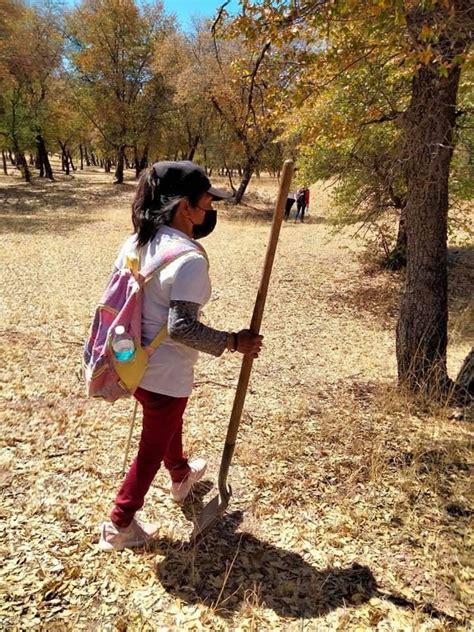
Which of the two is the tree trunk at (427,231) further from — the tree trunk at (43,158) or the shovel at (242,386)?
the tree trunk at (43,158)

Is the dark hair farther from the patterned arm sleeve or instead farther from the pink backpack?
the patterned arm sleeve

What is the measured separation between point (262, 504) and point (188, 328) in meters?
1.68

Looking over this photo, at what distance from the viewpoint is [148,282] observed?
6.78 ft

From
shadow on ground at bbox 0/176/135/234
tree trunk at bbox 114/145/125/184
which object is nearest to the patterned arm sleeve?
shadow on ground at bbox 0/176/135/234

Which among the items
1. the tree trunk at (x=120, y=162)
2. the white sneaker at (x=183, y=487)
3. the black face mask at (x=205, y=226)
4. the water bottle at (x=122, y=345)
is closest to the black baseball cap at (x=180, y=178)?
the black face mask at (x=205, y=226)

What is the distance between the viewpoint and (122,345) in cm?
206

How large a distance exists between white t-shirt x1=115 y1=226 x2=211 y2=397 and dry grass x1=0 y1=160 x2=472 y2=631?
3.63ft

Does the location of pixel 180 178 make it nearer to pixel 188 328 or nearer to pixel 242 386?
pixel 188 328

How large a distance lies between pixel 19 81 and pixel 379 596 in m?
27.9

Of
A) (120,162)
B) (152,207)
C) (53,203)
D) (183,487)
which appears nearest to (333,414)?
(183,487)

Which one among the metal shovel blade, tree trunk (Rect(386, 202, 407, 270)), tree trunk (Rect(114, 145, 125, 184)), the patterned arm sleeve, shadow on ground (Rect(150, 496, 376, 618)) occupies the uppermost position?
tree trunk (Rect(114, 145, 125, 184))

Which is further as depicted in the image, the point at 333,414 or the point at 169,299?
the point at 333,414

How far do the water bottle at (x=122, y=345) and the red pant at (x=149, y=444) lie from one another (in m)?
0.25

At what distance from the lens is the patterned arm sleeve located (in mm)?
1949
